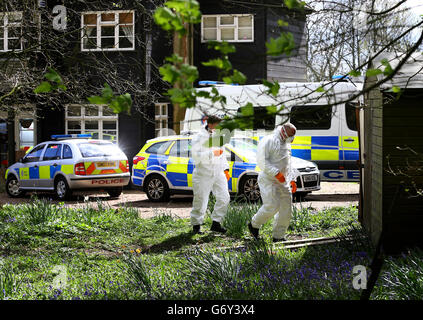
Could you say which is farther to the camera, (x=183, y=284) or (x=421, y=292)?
(x=183, y=284)

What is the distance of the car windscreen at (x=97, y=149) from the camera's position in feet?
56.3

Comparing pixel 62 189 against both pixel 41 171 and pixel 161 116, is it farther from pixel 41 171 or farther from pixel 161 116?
pixel 161 116

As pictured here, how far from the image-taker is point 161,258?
832cm

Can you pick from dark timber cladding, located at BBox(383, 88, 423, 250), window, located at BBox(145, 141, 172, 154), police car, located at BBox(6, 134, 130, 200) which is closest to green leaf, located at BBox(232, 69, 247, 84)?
dark timber cladding, located at BBox(383, 88, 423, 250)

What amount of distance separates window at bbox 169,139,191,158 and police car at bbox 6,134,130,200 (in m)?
2.24

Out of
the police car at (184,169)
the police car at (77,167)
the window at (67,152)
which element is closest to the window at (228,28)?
the police car at (77,167)

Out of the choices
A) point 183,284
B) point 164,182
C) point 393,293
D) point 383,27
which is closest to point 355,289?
point 393,293

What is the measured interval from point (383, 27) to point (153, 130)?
19.3 m

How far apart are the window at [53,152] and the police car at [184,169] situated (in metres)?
2.46

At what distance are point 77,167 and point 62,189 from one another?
2.81 ft

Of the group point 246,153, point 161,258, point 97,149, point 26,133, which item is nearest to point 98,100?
point 161,258

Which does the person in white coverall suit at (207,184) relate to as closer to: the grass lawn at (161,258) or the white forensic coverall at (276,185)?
the grass lawn at (161,258)

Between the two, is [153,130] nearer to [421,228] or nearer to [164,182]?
[164,182]
